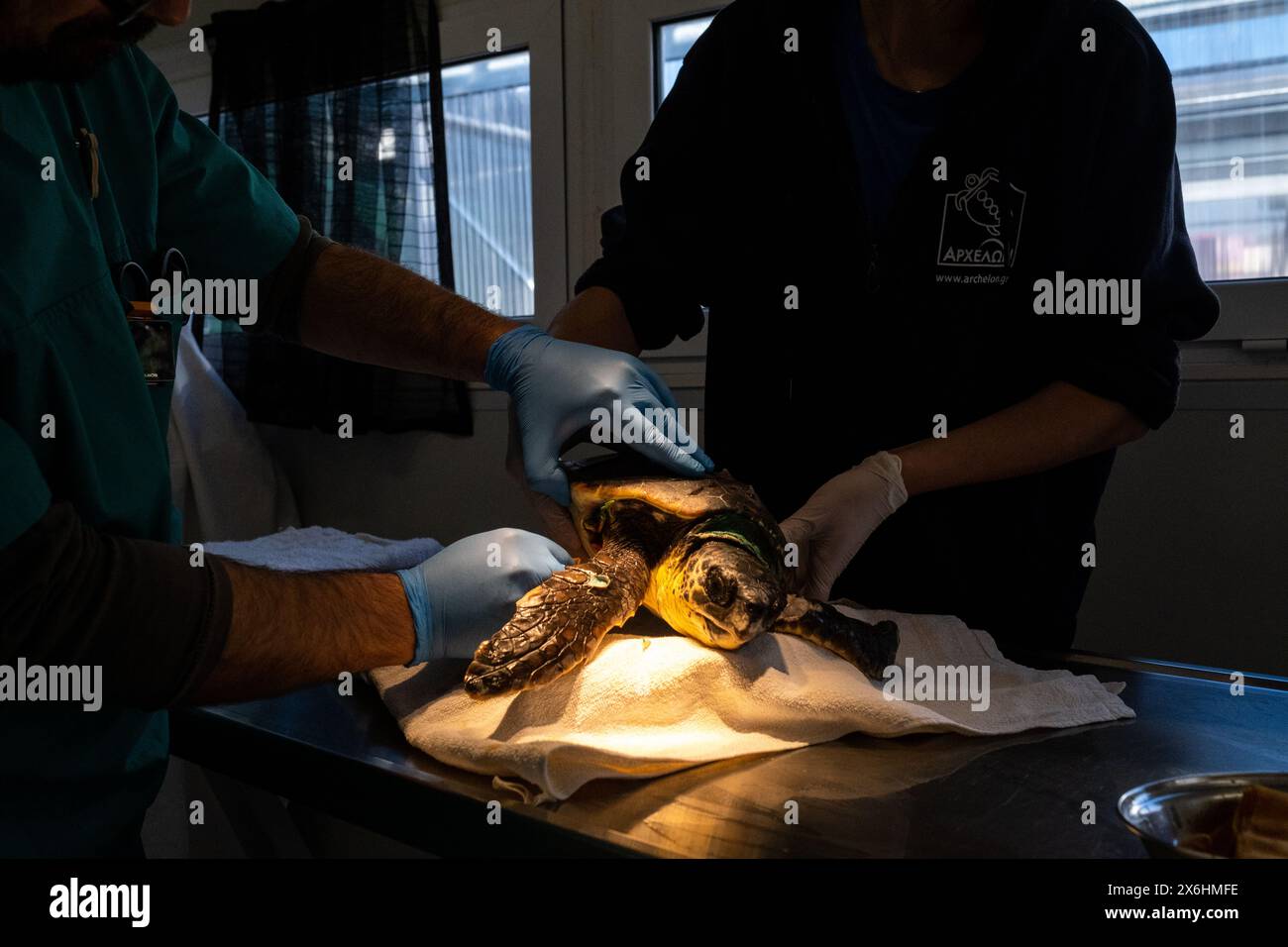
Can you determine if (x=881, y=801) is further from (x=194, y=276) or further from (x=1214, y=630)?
(x=1214, y=630)

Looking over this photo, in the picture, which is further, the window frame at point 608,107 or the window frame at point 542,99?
the window frame at point 542,99

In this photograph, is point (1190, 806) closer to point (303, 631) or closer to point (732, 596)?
point (732, 596)

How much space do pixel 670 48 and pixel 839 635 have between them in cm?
252

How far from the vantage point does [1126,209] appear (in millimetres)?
1646

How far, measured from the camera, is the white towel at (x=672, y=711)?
104cm

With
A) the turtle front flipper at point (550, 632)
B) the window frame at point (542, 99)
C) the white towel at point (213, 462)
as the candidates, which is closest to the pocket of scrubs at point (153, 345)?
the turtle front flipper at point (550, 632)

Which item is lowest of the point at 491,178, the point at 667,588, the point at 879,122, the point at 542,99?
the point at 667,588

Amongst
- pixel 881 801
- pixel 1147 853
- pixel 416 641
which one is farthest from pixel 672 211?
pixel 1147 853

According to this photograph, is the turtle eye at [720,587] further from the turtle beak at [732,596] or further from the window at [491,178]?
the window at [491,178]

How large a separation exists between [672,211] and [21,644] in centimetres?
143

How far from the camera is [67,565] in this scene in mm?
921

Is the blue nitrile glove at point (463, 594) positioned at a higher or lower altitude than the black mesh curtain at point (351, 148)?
lower

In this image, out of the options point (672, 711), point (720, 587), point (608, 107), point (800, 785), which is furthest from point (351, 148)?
point (800, 785)

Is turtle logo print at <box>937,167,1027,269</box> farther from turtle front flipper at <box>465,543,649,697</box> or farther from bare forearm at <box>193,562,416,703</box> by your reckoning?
bare forearm at <box>193,562,416,703</box>
